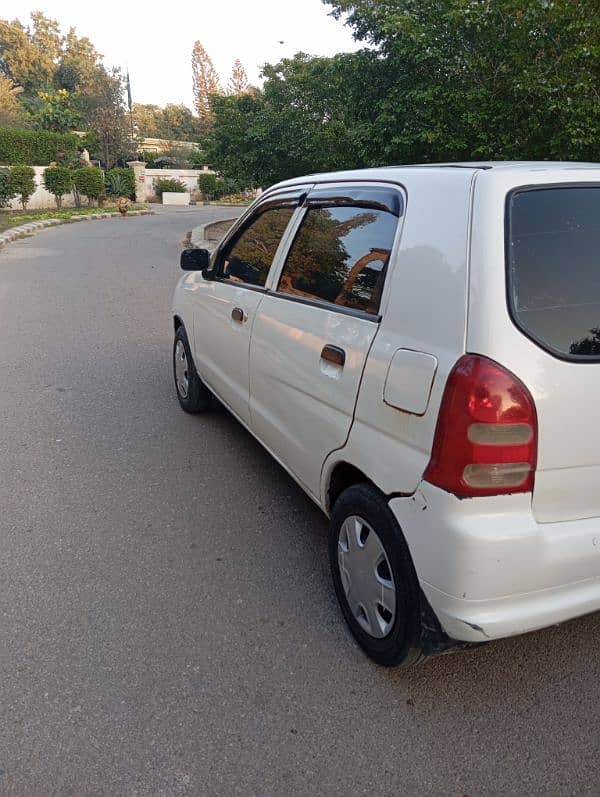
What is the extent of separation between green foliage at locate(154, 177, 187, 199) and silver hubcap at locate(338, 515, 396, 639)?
4300 centimetres

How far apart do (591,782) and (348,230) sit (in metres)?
2.21

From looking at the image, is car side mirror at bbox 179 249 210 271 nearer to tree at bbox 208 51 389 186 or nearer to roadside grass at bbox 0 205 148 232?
tree at bbox 208 51 389 186

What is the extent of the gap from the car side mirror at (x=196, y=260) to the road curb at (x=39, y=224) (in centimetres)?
1496

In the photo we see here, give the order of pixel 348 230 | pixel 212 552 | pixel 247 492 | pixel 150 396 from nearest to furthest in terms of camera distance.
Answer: pixel 348 230, pixel 212 552, pixel 247 492, pixel 150 396

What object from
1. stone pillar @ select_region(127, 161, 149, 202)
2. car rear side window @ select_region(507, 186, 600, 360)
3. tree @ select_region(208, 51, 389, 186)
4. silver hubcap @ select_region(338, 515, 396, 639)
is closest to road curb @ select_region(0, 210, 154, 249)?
tree @ select_region(208, 51, 389, 186)

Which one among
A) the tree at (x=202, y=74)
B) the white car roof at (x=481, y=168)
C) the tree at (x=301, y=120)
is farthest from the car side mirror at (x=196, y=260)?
the tree at (x=202, y=74)

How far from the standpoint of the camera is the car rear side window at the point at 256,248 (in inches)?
143

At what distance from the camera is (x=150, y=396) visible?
5.82 m

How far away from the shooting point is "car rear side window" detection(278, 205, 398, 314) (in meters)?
2.62

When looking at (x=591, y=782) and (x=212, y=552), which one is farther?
(x=212, y=552)

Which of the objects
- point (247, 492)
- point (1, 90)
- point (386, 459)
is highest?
point (1, 90)

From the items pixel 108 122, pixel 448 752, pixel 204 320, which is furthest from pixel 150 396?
pixel 108 122

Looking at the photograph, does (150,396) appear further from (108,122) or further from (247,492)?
(108,122)

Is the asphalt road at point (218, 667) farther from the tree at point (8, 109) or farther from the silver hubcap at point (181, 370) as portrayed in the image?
the tree at point (8, 109)
